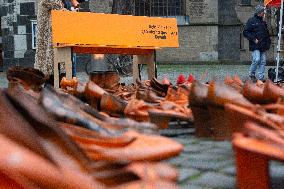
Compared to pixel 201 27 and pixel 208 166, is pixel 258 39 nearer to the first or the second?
pixel 208 166

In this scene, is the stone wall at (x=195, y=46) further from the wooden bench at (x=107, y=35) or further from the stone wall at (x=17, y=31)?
the wooden bench at (x=107, y=35)

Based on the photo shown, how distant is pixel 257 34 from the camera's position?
42.4 feet

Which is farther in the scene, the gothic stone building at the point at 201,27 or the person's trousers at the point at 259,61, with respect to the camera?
the gothic stone building at the point at 201,27

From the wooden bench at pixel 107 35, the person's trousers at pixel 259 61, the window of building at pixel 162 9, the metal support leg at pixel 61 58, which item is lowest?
the person's trousers at pixel 259 61

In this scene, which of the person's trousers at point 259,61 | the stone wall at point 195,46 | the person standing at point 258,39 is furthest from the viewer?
the stone wall at point 195,46

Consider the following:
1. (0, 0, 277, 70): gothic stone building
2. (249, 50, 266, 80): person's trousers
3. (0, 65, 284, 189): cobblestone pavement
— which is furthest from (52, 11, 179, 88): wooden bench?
(0, 0, 277, 70): gothic stone building

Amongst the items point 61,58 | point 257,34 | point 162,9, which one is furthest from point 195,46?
point 61,58

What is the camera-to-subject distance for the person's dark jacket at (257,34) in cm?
1284

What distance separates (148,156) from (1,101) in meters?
0.40

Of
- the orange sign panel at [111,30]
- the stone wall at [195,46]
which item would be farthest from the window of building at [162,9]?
the orange sign panel at [111,30]

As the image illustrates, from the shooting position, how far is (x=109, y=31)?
659cm

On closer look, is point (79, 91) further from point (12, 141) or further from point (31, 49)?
point (31, 49)

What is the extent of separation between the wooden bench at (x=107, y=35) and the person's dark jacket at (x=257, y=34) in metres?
5.45

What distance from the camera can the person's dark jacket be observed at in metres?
12.8
